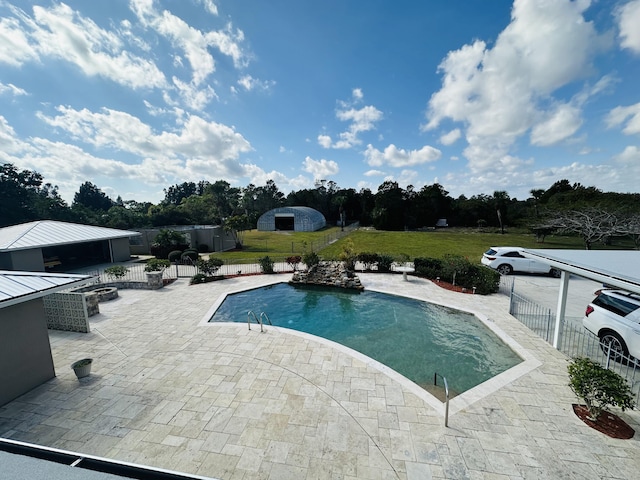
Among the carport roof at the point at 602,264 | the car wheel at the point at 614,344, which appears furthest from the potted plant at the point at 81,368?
the car wheel at the point at 614,344

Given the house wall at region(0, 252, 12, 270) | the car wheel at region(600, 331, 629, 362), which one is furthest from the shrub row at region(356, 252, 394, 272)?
the house wall at region(0, 252, 12, 270)

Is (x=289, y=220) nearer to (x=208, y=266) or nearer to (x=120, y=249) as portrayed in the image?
(x=120, y=249)

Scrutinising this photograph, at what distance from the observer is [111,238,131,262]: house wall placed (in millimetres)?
22953

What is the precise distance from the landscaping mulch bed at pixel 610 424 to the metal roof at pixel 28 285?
1155 cm

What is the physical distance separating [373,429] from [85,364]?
7.09 metres

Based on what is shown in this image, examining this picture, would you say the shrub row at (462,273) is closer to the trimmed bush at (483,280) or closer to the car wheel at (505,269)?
the trimmed bush at (483,280)

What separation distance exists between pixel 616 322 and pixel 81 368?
13.8m

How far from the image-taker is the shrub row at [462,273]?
1337 cm

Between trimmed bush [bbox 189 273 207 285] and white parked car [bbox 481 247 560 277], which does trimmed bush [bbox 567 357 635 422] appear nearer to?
white parked car [bbox 481 247 560 277]

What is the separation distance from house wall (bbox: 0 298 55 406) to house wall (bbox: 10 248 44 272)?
14482mm

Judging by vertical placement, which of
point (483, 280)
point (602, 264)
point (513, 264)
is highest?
point (602, 264)

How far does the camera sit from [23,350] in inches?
246

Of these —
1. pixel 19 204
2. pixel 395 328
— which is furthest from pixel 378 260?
pixel 19 204

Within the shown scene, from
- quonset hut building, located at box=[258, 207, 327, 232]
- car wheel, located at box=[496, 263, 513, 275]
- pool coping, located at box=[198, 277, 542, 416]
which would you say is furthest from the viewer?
quonset hut building, located at box=[258, 207, 327, 232]
